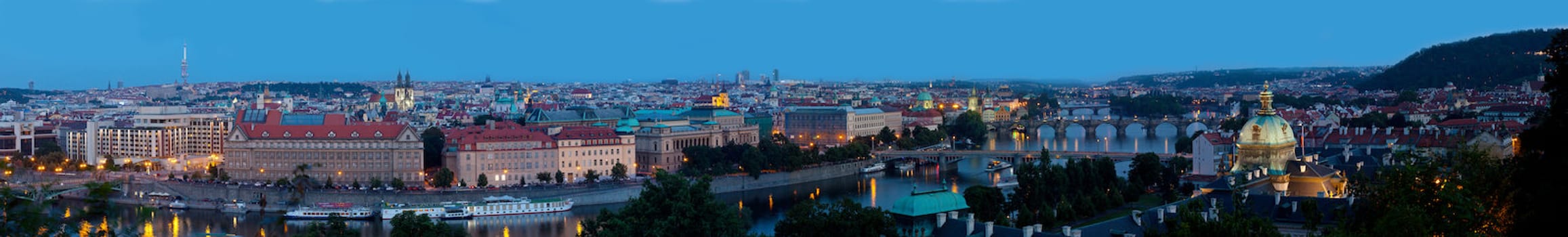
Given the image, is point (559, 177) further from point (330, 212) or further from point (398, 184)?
point (330, 212)

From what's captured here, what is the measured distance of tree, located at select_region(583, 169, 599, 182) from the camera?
41.9m

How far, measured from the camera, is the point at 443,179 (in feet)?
131

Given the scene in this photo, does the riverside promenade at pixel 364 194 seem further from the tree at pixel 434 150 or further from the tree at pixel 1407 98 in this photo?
the tree at pixel 1407 98

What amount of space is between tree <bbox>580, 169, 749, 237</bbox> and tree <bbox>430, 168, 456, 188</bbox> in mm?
20066

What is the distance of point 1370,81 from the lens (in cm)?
10869

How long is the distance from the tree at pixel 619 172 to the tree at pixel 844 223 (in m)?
23.9

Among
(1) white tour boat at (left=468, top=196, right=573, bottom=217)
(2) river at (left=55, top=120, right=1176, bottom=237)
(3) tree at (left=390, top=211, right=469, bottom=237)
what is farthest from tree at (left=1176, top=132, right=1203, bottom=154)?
(3) tree at (left=390, top=211, right=469, bottom=237)

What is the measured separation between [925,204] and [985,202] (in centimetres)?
894

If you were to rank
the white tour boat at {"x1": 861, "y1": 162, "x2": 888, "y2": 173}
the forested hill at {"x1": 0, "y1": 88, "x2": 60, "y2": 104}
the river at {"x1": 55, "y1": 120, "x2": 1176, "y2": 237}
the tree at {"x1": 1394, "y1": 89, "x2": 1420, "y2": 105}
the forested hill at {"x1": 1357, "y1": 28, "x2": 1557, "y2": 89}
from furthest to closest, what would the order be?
the forested hill at {"x1": 0, "y1": 88, "x2": 60, "y2": 104}, the forested hill at {"x1": 1357, "y1": 28, "x2": 1557, "y2": 89}, the tree at {"x1": 1394, "y1": 89, "x2": 1420, "y2": 105}, the white tour boat at {"x1": 861, "y1": 162, "x2": 888, "y2": 173}, the river at {"x1": 55, "y1": 120, "x2": 1176, "y2": 237}

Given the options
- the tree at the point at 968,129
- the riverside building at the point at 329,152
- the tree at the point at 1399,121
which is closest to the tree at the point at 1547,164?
the riverside building at the point at 329,152

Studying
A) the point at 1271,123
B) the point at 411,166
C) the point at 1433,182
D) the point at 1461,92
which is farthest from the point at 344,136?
the point at 1461,92

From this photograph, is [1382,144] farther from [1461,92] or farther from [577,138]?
[1461,92]

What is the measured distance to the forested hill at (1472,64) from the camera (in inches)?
3568

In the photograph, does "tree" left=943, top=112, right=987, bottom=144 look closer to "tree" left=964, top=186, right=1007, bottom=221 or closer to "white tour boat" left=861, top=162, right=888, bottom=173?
Answer: "white tour boat" left=861, top=162, right=888, bottom=173
